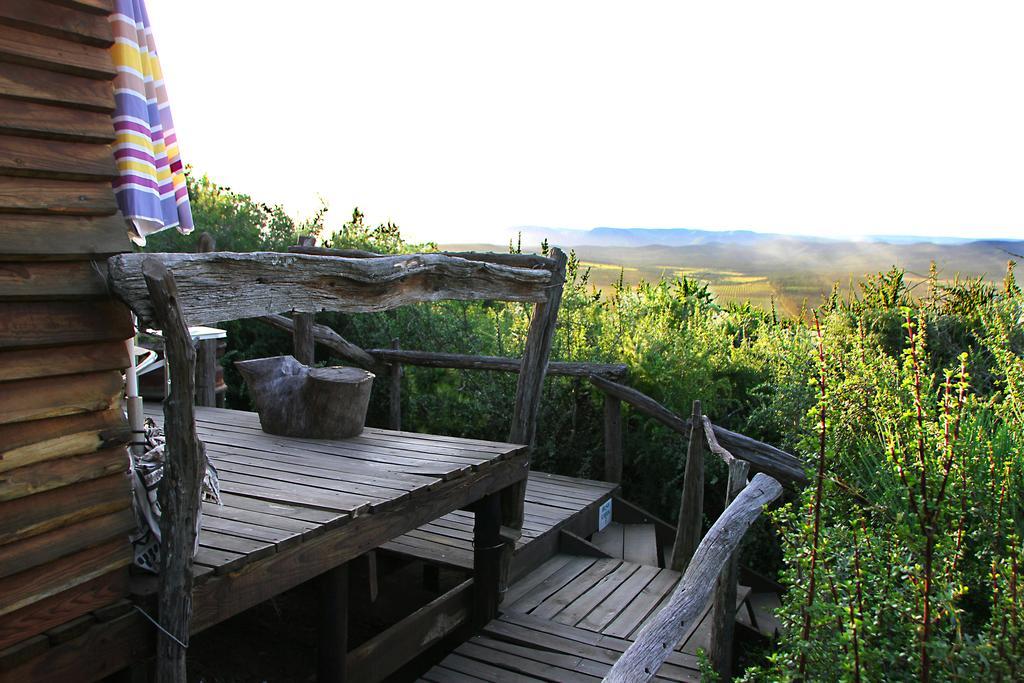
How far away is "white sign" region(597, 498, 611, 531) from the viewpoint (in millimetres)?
6320

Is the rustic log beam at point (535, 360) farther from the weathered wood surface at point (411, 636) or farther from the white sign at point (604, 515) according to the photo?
the white sign at point (604, 515)

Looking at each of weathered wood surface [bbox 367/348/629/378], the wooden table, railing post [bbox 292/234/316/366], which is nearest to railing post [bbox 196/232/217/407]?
railing post [bbox 292/234/316/366]

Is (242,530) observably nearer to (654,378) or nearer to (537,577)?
(537,577)

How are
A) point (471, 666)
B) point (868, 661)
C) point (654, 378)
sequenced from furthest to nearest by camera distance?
point (654, 378), point (471, 666), point (868, 661)

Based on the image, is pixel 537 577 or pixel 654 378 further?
pixel 654 378

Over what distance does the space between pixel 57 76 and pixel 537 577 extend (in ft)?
13.5

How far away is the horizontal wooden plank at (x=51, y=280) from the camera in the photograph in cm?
232

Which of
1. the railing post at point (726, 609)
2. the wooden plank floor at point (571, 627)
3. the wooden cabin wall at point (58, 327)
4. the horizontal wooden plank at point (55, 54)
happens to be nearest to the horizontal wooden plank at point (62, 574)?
the wooden cabin wall at point (58, 327)

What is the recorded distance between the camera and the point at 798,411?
20.7 ft

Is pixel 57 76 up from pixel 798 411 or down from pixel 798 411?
up

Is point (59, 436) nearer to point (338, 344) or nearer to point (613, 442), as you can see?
point (613, 442)

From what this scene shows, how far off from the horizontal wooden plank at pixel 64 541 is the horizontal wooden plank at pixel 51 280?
0.71 meters

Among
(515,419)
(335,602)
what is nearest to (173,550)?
(335,602)

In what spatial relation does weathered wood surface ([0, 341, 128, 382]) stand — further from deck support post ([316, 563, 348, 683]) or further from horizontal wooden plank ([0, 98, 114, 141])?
deck support post ([316, 563, 348, 683])
